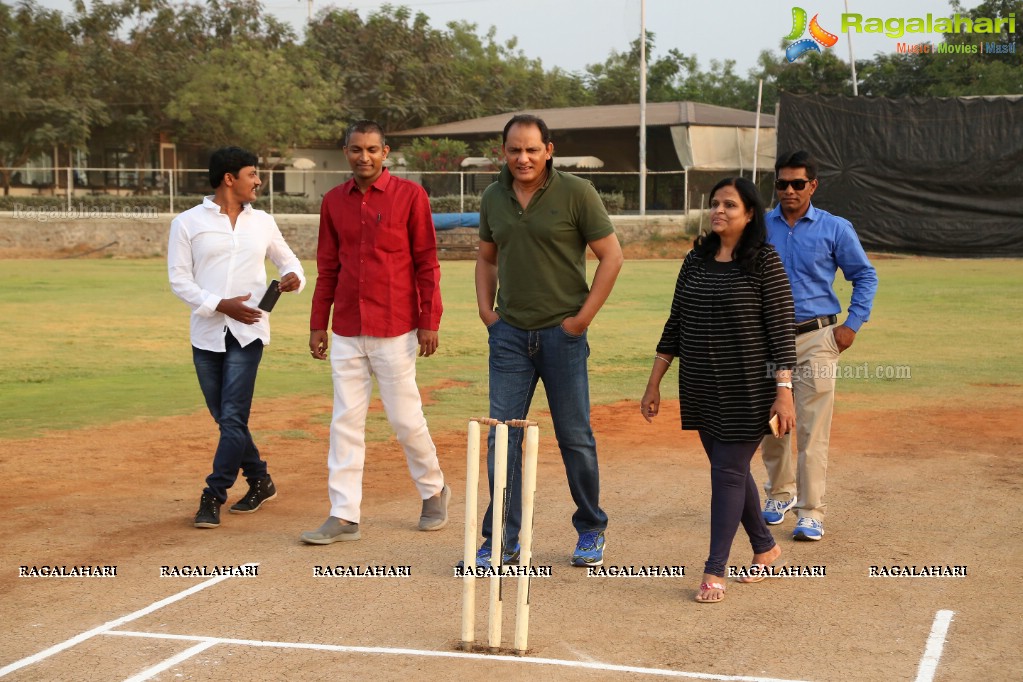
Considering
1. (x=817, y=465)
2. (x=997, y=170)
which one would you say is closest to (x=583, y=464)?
(x=817, y=465)

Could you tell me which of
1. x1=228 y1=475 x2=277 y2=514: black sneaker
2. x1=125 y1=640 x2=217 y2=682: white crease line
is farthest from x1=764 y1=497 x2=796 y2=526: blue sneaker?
x1=125 y1=640 x2=217 y2=682: white crease line

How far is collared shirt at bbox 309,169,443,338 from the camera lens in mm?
6391

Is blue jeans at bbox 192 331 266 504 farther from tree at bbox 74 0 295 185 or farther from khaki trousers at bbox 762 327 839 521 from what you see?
tree at bbox 74 0 295 185

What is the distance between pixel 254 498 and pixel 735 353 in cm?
320

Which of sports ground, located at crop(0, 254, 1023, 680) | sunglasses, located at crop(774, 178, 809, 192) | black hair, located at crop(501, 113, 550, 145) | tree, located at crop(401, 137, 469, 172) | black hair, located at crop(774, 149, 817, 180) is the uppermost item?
tree, located at crop(401, 137, 469, 172)

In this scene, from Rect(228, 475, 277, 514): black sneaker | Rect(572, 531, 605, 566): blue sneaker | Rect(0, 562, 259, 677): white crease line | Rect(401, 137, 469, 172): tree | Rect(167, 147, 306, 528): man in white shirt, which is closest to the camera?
Rect(0, 562, 259, 677): white crease line

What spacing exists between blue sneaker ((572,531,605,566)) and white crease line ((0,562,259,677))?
1680 mm

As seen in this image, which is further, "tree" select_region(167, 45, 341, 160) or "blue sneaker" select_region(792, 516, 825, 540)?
"tree" select_region(167, 45, 341, 160)

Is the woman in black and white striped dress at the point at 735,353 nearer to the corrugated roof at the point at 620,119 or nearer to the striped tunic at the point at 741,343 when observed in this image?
the striped tunic at the point at 741,343

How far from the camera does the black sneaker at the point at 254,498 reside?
7168mm

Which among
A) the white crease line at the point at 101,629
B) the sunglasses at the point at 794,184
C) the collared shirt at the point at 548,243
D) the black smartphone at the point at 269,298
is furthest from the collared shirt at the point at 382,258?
the sunglasses at the point at 794,184

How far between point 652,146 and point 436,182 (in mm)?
10742

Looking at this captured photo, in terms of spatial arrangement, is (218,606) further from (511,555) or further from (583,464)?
(583,464)

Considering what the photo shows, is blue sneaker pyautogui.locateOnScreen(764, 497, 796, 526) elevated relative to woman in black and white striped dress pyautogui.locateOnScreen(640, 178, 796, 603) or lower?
lower
